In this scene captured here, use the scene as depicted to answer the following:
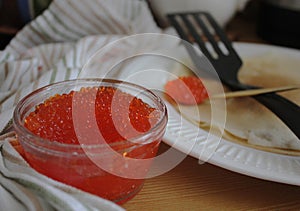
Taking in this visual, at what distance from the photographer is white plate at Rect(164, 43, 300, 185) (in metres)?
0.60

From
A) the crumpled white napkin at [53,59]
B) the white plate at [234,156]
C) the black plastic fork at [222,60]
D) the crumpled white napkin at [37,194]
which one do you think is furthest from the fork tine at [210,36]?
the crumpled white napkin at [37,194]

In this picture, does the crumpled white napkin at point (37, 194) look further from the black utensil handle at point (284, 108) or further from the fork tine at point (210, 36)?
the fork tine at point (210, 36)

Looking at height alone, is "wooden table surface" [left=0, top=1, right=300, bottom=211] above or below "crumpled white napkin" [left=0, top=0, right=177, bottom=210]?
below

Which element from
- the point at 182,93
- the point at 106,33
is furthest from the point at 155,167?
the point at 106,33

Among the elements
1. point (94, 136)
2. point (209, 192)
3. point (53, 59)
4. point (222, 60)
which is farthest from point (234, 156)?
point (53, 59)

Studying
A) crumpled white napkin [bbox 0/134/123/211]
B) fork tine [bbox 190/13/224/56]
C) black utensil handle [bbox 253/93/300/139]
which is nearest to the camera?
crumpled white napkin [bbox 0/134/123/211]

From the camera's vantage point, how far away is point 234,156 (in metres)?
0.64

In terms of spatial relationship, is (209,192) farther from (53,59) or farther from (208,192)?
(53,59)

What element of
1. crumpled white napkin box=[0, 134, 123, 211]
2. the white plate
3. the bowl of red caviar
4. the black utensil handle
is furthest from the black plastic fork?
crumpled white napkin box=[0, 134, 123, 211]

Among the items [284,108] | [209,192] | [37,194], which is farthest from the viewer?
[284,108]

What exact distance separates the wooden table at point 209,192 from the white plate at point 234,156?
0.03 metres

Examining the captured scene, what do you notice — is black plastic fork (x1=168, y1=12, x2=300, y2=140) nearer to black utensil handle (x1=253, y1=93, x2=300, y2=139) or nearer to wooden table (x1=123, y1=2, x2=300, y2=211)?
black utensil handle (x1=253, y1=93, x2=300, y2=139)

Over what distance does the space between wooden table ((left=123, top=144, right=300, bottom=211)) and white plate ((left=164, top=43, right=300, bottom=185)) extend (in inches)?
1.3

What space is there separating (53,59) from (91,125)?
1.40ft
